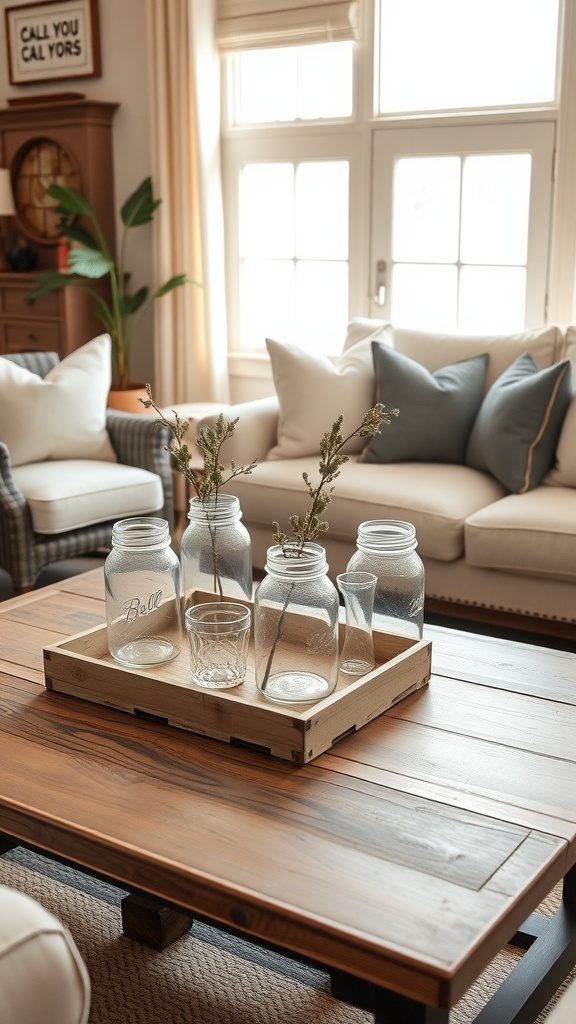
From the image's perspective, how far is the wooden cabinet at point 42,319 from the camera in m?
5.08

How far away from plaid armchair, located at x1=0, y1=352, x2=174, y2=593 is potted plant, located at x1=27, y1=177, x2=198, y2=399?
970 millimetres

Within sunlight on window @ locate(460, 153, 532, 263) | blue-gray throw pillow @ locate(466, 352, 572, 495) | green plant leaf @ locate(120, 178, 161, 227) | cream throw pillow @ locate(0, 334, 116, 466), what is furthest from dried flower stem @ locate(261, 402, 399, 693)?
green plant leaf @ locate(120, 178, 161, 227)

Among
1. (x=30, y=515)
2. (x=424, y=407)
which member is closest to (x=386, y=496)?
(x=424, y=407)

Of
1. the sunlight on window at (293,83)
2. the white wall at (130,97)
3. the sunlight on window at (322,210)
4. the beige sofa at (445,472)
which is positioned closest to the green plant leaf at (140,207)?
the white wall at (130,97)

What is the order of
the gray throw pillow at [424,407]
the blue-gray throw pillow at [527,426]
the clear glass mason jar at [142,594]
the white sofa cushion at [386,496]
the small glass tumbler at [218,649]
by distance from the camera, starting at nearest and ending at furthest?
the small glass tumbler at [218,649], the clear glass mason jar at [142,594], the white sofa cushion at [386,496], the blue-gray throw pillow at [527,426], the gray throw pillow at [424,407]

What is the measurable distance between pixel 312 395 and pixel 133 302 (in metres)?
1.72

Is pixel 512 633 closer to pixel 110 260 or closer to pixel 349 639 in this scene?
pixel 349 639

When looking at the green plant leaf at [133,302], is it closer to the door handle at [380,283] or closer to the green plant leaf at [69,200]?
the green plant leaf at [69,200]

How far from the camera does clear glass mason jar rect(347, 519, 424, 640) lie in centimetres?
171

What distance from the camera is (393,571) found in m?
1.72

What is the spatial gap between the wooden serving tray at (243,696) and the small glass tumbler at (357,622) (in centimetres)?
3

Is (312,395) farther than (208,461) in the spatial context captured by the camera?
Yes

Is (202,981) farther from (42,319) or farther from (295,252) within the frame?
(42,319)

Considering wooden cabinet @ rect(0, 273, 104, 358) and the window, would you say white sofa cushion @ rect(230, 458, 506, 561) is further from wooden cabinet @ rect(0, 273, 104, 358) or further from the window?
wooden cabinet @ rect(0, 273, 104, 358)
